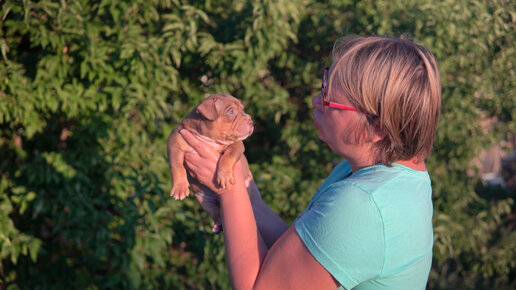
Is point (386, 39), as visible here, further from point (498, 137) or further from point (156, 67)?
point (498, 137)

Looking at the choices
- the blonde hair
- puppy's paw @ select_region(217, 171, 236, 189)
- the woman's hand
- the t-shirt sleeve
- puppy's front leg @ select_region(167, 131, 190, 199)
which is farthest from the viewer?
puppy's front leg @ select_region(167, 131, 190, 199)

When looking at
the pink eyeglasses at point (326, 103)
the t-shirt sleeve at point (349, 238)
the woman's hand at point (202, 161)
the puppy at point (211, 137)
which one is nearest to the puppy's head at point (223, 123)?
the puppy at point (211, 137)

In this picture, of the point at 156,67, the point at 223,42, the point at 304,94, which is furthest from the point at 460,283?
the point at 156,67

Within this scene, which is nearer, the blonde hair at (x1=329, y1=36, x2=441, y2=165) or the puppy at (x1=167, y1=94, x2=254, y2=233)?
the blonde hair at (x1=329, y1=36, x2=441, y2=165)

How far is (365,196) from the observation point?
5.15 feet

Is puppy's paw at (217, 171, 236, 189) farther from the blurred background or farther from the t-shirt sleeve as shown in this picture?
the blurred background

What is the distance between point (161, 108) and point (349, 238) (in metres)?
3.20

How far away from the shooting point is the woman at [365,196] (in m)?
1.55

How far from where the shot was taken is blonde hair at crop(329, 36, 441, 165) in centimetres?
170

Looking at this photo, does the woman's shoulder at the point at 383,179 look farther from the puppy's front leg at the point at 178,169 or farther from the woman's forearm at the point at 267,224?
the puppy's front leg at the point at 178,169

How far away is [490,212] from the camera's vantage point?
18.3ft

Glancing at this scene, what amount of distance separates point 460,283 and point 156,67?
5.11m

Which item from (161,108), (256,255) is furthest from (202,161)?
(161,108)

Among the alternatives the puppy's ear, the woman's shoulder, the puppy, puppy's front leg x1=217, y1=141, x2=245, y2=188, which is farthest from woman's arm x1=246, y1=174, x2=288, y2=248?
the woman's shoulder
